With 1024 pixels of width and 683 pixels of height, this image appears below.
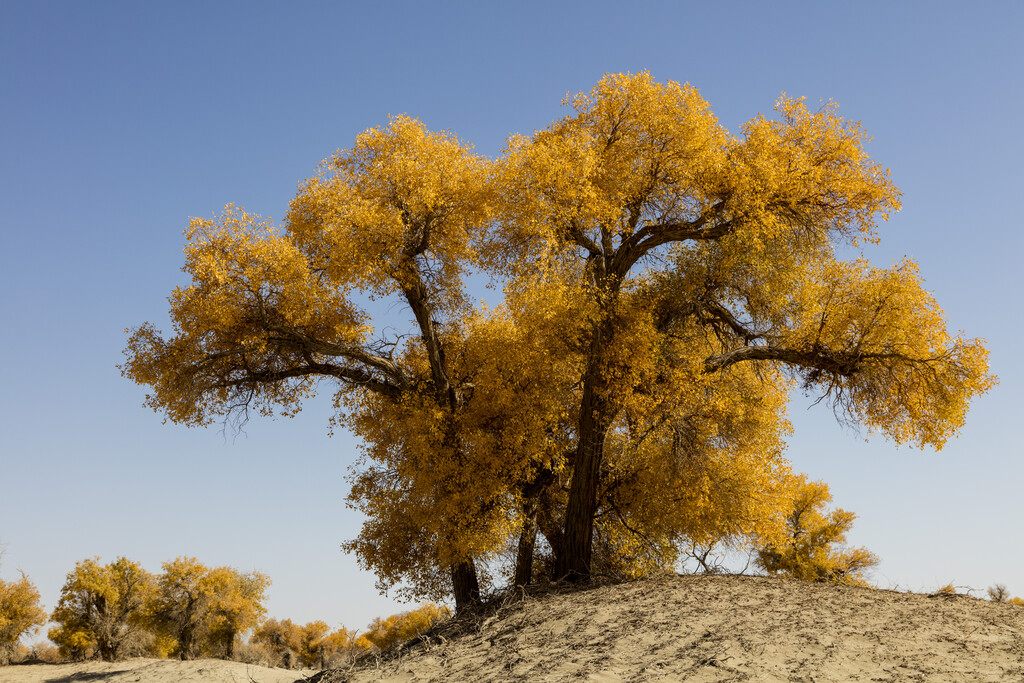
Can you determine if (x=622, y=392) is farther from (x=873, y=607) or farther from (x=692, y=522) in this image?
(x=873, y=607)

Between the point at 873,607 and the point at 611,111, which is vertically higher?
the point at 611,111

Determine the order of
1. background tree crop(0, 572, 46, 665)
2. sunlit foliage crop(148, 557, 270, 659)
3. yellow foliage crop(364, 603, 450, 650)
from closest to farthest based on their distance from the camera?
1. background tree crop(0, 572, 46, 665)
2. sunlit foliage crop(148, 557, 270, 659)
3. yellow foliage crop(364, 603, 450, 650)

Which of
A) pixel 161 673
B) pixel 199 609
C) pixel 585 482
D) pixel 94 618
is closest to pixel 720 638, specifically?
pixel 585 482

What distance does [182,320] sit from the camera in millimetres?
14656

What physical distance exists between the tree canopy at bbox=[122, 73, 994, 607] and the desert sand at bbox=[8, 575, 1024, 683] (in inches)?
94.5

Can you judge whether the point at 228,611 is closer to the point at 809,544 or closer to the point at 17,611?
the point at 17,611

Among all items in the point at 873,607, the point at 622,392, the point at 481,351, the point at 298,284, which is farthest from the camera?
the point at 481,351

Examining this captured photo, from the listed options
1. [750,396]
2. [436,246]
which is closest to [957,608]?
[750,396]

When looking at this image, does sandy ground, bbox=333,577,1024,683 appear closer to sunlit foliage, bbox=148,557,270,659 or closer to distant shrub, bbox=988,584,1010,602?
distant shrub, bbox=988,584,1010,602

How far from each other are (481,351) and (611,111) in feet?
22.2

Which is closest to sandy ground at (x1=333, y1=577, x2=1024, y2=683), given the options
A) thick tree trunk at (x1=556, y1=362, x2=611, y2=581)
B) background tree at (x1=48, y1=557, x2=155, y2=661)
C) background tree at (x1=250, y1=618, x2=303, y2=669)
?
thick tree trunk at (x1=556, y1=362, x2=611, y2=581)

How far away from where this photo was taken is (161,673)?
690 inches

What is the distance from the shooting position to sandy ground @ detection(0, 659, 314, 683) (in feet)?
53.2

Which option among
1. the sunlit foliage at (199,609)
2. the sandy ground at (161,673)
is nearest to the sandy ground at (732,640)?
the sandy ground at (161,673)
